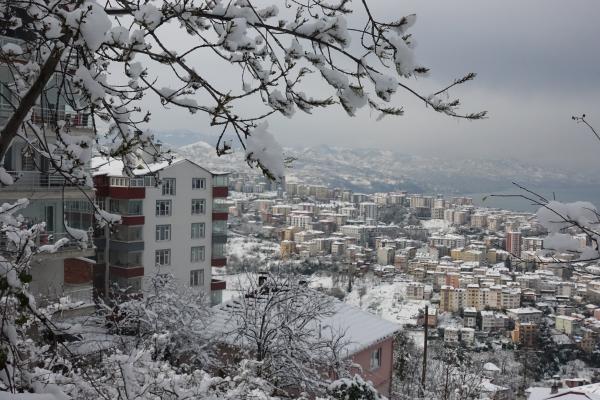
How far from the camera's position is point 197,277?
30109mm

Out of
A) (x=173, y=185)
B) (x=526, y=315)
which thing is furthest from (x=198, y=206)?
(x=526, y=315)

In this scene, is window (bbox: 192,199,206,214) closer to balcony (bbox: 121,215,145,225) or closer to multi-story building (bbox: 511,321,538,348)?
balcony (bbox: 121,215,145,225)

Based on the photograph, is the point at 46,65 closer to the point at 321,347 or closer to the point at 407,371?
the point at 321,347

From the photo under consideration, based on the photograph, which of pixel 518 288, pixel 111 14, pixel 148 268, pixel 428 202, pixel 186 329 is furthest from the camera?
pixel 428 202

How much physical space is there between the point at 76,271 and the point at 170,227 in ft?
43.9

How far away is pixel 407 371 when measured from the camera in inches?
1115

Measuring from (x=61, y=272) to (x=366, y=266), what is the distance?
206 ft

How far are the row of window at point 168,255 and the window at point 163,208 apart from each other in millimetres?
1727

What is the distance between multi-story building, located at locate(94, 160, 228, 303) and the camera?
25.8 meters

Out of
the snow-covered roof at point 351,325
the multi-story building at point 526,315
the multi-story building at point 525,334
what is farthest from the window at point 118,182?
the multi-story building at point 526,315

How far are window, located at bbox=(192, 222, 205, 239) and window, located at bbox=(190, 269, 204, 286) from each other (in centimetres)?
168

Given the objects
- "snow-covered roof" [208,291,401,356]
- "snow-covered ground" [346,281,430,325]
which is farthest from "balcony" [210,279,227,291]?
"snow-covered ground" [346,281,430,325]

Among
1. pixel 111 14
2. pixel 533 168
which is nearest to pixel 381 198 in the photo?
pixel 533 168

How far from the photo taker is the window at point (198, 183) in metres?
30.0
